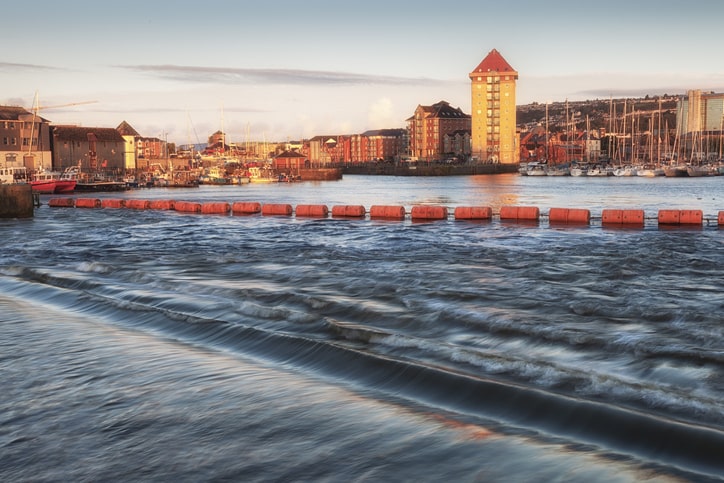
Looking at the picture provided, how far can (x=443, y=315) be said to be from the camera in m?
13.4

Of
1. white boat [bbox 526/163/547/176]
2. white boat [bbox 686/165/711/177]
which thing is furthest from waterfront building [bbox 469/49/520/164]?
white boat [bbox 686/165/711/177]

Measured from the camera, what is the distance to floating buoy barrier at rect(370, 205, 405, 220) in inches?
1602

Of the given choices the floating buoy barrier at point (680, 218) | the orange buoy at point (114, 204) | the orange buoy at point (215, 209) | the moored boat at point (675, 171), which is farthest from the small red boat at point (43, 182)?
the moored boat at point (675, 171)

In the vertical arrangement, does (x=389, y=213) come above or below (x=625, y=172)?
below

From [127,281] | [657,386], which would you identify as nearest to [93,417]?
[657,386]

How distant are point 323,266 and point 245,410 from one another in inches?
518

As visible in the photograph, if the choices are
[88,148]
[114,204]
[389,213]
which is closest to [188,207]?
[114,204]

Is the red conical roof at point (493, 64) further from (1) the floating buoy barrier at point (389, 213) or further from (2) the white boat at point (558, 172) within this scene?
(1) the floating buoy barrier at point (389, 213)

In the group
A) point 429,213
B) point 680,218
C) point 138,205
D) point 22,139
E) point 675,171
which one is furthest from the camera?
point 675,171

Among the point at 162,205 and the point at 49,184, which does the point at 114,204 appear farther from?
the point at 49,184

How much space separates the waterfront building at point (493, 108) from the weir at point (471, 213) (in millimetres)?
144719

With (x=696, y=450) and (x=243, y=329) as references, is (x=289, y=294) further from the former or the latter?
(x=696, y=450)

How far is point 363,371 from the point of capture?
9.52m

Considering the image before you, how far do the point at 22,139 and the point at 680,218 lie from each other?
8968cm
